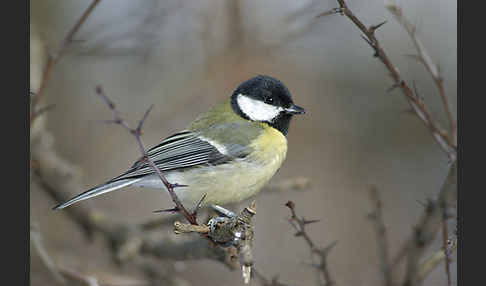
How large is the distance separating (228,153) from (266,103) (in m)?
0.42

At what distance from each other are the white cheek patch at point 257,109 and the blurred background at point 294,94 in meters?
1.05

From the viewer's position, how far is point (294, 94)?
5.36 m

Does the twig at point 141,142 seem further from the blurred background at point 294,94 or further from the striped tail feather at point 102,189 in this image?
the blurred background at point 294,94

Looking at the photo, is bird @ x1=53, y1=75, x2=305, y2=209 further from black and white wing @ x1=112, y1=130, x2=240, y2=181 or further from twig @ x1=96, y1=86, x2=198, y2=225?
twig @ x1=96, y1=86, x2=198, y2=225

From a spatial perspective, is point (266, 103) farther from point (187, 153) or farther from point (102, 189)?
point (102, 189)

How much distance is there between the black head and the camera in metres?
2.97

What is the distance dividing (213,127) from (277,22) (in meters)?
1.72

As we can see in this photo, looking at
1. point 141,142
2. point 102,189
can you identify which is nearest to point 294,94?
point 102,189

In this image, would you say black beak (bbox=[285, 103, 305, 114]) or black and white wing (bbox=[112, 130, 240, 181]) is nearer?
black and white wing (bbox=[112, 130, 240, 181])

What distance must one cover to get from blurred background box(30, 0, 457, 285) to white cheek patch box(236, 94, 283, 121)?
3.46ft

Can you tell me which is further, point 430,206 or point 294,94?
point 294,94

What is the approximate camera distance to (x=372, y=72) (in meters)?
5.45

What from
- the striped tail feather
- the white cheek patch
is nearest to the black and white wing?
the striped tail feather

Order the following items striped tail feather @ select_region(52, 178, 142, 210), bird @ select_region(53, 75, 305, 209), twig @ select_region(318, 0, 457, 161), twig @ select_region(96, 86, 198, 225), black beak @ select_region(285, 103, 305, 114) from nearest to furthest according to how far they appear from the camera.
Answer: twig @ select_region(96, 86, 198, 225) → twig @ select_region(318, 0, 457, 161) → striped tail feather @ select_region(52, 178, 142, 210) → bird @ select_region(53, 75, 305, 209) → black beak @ select_region(285, 103, 305, 114)
